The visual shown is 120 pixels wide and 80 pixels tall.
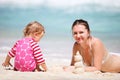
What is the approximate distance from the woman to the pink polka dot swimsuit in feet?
1.75

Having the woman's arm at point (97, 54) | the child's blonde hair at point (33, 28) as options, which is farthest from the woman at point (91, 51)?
the child's blonde hair at point (33, 28)

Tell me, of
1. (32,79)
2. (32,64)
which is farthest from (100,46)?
(32,79)

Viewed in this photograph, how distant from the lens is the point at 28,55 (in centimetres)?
430

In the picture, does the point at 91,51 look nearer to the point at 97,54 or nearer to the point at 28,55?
the point at 97,54

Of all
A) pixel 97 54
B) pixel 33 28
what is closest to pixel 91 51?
pixel 97 54

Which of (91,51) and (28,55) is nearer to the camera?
(28,55)

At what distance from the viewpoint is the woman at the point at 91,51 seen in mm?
4586

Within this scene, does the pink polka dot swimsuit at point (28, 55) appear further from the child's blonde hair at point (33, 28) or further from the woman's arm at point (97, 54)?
the woman's arm at point (97, 54)

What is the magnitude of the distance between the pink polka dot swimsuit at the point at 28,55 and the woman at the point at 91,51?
53 cm

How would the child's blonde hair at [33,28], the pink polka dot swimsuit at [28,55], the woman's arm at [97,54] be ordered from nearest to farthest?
the pink polka dot swimsuit at [28,55]
the child's blonde hair at [33,28]
the woman's arm at [97,54]

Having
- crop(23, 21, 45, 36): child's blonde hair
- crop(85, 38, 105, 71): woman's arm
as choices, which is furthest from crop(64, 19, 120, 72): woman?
crop(23, 21, 45, 36): child's blonde hair

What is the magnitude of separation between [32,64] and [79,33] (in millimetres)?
728

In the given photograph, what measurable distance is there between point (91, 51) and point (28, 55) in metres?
0.90

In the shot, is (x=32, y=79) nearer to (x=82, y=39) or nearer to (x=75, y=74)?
(x=75, y=74)
